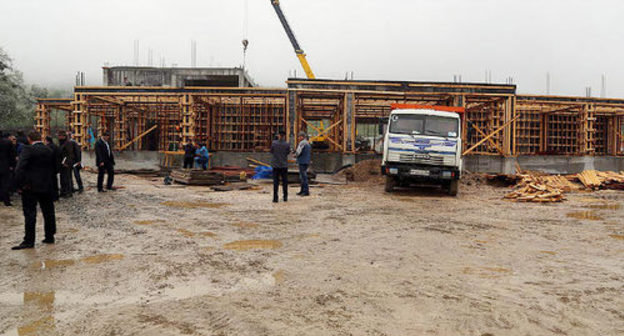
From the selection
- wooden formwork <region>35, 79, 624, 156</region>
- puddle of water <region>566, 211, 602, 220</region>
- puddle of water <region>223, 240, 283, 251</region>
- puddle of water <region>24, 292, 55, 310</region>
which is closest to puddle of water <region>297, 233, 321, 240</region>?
puddle of water <region>223, 240, 283, 251</region>

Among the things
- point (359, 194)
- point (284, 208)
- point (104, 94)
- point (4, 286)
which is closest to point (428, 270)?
point (4, 286)

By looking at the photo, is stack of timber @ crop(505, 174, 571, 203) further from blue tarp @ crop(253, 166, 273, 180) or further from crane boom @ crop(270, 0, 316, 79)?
crane boom @ crop(270, 0, 316, 79)

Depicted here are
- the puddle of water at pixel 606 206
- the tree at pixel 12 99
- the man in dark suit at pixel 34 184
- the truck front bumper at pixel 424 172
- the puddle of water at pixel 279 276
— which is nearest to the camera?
the puddle of water at pixel 279 276

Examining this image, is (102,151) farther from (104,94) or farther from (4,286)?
(104,94)

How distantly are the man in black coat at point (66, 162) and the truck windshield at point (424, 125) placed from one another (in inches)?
359

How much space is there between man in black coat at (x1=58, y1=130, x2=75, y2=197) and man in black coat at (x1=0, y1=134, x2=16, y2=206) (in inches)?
43.5

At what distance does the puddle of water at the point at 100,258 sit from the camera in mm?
4801

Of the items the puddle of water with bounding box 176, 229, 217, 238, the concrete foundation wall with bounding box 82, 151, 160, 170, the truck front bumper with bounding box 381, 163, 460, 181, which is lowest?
the puddle of water with bounding box 176, 229, 217, 238

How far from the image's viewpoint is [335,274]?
430cm

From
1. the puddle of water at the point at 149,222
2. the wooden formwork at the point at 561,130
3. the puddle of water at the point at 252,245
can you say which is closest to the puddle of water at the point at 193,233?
the puddle of water at the point at 252,245

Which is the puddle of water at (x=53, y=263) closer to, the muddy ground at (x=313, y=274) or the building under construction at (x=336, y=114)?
the muddy ground at (x=313, y=274)

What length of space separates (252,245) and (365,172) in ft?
37.6

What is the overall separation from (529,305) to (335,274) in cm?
186

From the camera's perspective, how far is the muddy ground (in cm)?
309
